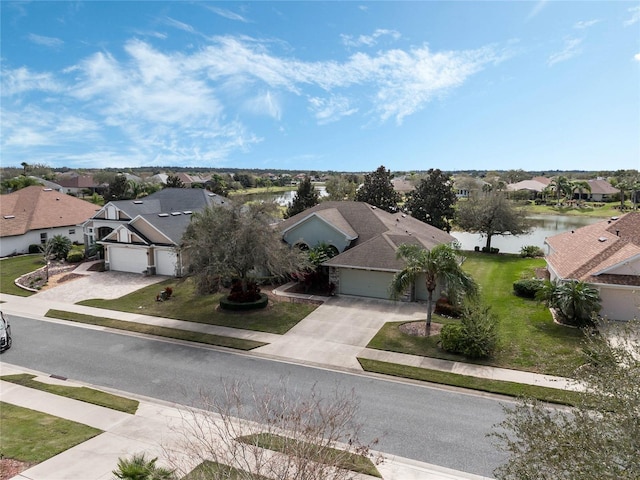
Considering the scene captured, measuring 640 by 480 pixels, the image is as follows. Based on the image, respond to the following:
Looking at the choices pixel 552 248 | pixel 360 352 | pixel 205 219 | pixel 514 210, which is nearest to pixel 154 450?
pixel 360 352

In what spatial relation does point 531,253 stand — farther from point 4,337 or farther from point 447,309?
point 4,337

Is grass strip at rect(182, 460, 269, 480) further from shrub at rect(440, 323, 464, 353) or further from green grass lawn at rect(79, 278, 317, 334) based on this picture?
green grass lawn at rect(79, 278, 317, 334)

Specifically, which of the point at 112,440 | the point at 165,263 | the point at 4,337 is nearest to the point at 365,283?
the point at 165,263

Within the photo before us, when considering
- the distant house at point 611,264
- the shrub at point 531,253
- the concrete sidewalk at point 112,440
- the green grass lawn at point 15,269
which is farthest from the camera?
the shrub at point 531,253

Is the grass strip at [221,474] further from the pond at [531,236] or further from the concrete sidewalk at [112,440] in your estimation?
the pond at [531,236]

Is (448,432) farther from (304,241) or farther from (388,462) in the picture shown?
(304,241)

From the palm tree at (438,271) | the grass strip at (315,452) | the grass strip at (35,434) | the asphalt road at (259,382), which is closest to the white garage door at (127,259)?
the asphalt road at (259,382)

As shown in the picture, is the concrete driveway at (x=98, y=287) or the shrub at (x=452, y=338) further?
the concrete driveway at (x=98, y=287)
